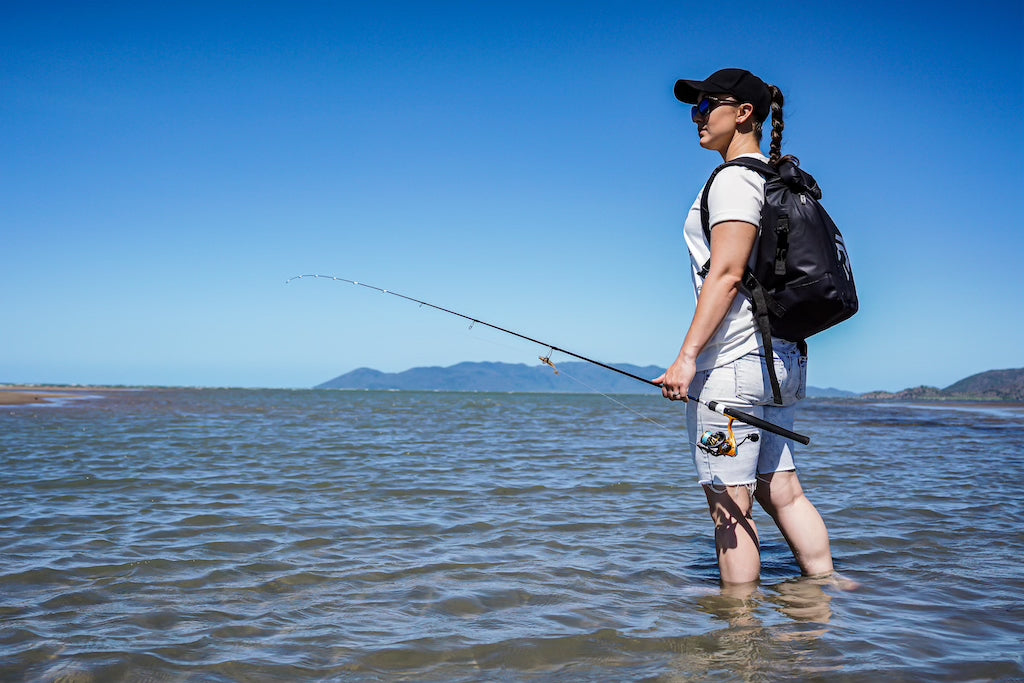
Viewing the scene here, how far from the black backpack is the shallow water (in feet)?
4.39

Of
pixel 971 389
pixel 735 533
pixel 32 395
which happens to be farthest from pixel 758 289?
pixel 971 389

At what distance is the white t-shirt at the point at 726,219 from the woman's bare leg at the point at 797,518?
78 cm

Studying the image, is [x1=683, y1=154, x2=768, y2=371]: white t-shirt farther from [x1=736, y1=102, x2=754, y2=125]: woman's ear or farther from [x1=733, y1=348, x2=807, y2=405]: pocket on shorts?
[x1=736, y1=102, x2=754, y2=125]: woman's ear

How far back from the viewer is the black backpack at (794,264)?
10.5 ft

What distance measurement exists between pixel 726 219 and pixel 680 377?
73 centimetres

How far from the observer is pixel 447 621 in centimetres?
355

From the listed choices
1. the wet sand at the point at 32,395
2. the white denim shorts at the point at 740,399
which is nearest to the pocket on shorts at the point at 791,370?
the white denim shorts at the point at 740,399

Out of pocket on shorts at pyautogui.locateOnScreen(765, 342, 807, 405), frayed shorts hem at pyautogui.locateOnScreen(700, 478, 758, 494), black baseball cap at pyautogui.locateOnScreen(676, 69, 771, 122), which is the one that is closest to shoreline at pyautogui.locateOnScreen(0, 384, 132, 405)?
frayed shorts hem at pyautogui.locateOnScreen(700, 478, 758, 494)

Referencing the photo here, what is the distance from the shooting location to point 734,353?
3385mm

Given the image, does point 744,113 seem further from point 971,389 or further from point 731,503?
point 971,389

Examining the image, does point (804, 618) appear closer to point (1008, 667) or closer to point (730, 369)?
point (1008, 667)

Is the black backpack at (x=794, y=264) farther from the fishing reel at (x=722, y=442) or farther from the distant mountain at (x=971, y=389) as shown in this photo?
the distant mountain at (x=971, y=389)

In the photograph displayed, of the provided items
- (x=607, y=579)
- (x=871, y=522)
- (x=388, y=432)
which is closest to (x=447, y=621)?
(x=607, y=579)

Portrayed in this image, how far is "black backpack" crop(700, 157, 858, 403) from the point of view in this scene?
3.20 m
